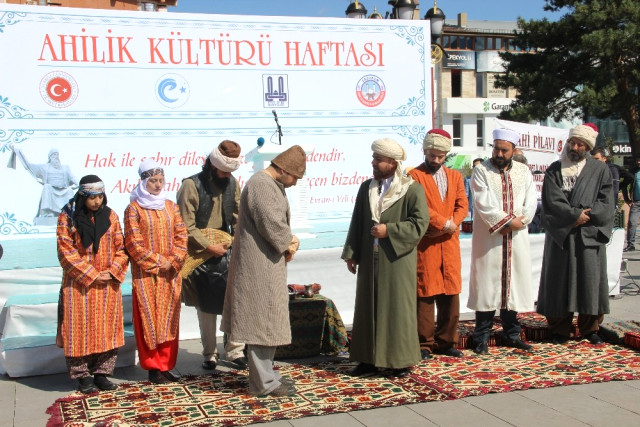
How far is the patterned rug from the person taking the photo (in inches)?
156

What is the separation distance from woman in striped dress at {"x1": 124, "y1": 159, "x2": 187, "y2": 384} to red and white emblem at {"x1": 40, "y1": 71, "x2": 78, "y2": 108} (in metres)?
1.79

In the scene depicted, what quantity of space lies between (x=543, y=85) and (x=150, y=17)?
58.2 ft

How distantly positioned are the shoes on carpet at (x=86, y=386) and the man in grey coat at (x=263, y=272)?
980 mm

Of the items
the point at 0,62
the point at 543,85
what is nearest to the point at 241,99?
the point at 0,62

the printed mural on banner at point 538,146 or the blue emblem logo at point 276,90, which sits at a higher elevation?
the blue emblem logo at point 276,90

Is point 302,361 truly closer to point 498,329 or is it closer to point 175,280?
point 175,280

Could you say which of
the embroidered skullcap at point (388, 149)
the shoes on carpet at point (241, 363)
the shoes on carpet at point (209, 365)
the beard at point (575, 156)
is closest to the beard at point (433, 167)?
the embroidered skullcap at point (388, 149)

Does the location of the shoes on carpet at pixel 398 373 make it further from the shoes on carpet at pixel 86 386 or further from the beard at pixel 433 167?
the shoes on carpet at pixel 86 386

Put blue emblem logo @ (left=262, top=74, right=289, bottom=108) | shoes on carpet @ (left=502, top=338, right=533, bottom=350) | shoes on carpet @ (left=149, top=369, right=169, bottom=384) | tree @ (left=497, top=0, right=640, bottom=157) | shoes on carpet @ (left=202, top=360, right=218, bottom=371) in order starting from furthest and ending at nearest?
tree @ (left=497, top=0, right=640, bottom=157)
blue emblem logo @ (left=262, top=74, right=289, bottom=108)
shoes on carpet @ (left=502, top=338, right=533, bottom=350)
shoes on carpet @ (left=202, top=360, right=218, bottom=371)
shoes on carpet @ (left=149, top=369, right=169, bottom=384)

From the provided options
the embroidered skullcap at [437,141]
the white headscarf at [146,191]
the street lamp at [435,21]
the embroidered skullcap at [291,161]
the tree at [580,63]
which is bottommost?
the white headscarf at [146,191]

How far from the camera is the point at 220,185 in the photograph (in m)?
4.98

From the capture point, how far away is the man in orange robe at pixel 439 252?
202 inches

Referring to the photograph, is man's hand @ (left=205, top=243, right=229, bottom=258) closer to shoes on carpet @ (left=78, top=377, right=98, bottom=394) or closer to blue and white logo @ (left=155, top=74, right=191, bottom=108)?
shoes on carpet @ (left=78, top=377, right=98, bottom=394)

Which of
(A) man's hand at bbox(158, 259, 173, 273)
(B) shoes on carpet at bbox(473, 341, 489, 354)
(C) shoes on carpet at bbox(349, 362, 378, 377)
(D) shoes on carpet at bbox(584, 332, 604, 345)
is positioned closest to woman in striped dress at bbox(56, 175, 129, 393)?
(A) man's hand at bbox(158, 259, 173, 273)
